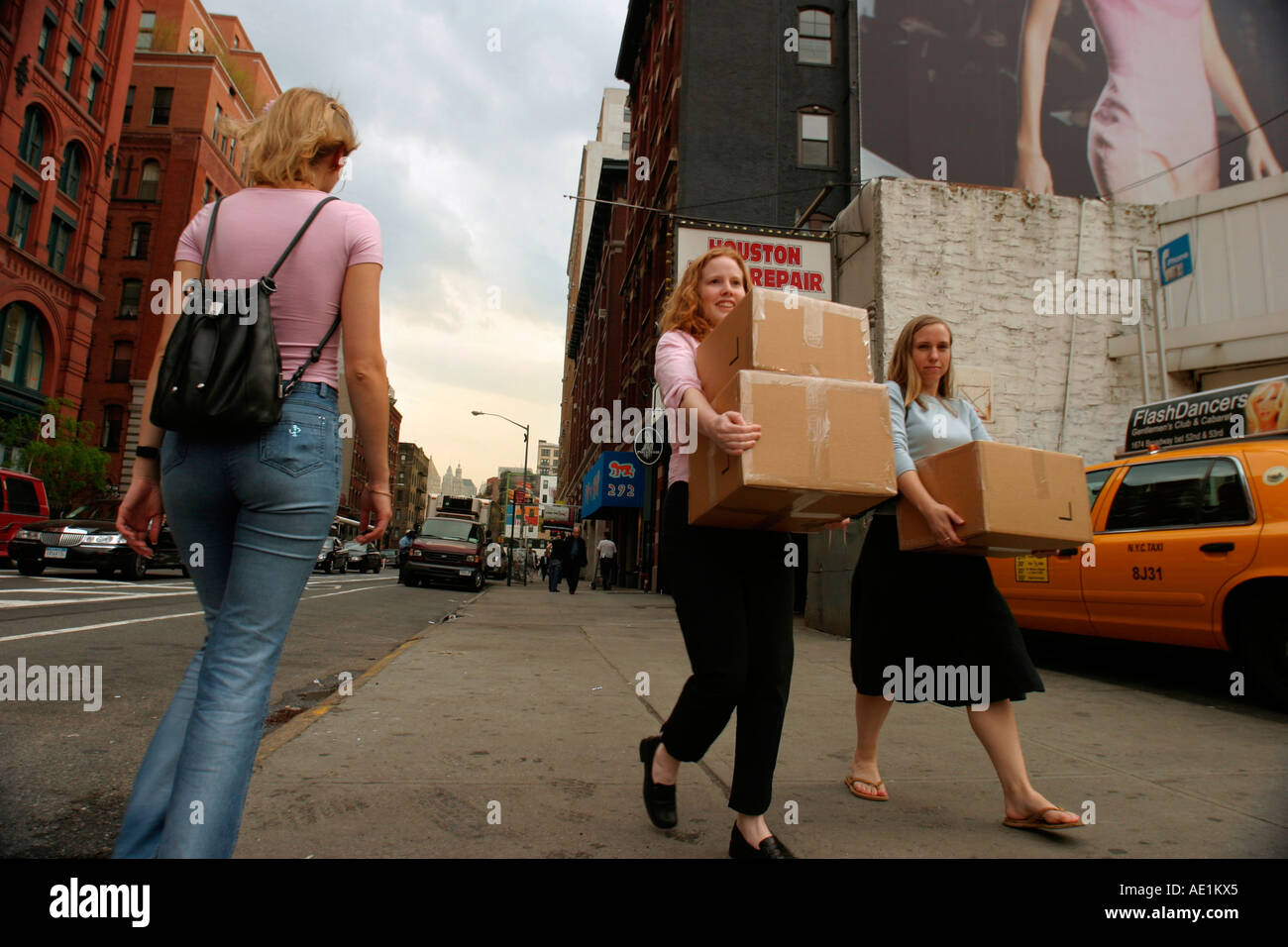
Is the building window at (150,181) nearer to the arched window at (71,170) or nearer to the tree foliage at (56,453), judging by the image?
the arched window at (71,170)

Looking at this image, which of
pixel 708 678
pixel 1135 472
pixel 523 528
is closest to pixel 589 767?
pixel 708 678

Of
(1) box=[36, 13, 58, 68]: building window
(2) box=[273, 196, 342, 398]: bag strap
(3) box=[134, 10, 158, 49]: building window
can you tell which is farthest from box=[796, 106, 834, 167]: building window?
(3) box=[134, 10, 158, 49]: building window

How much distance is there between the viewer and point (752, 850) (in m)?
2.26

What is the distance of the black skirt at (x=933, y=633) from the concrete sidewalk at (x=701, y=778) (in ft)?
1.58

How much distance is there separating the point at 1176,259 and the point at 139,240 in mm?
49173

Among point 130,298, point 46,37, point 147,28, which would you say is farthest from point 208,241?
point 147,28

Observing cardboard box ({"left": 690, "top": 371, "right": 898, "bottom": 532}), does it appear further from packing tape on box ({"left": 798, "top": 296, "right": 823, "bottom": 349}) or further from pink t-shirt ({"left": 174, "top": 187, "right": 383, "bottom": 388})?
pink t-shirt ({"left": 174, "top": 187, "right": 383, "bottom": 388})

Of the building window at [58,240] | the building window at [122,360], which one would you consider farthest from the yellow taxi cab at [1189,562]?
the building window at [122,360]

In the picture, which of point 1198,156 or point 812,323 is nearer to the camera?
point 812,323

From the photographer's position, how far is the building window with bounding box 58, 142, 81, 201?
31438 mm

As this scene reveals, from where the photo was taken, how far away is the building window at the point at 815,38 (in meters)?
21.1

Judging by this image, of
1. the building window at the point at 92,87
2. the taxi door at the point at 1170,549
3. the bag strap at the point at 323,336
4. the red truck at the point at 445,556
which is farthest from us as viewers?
the building window at the point at 92,87

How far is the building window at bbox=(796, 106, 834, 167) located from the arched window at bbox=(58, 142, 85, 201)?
29.9m

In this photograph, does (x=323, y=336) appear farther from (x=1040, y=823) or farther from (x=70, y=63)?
(x=70, y=63)
